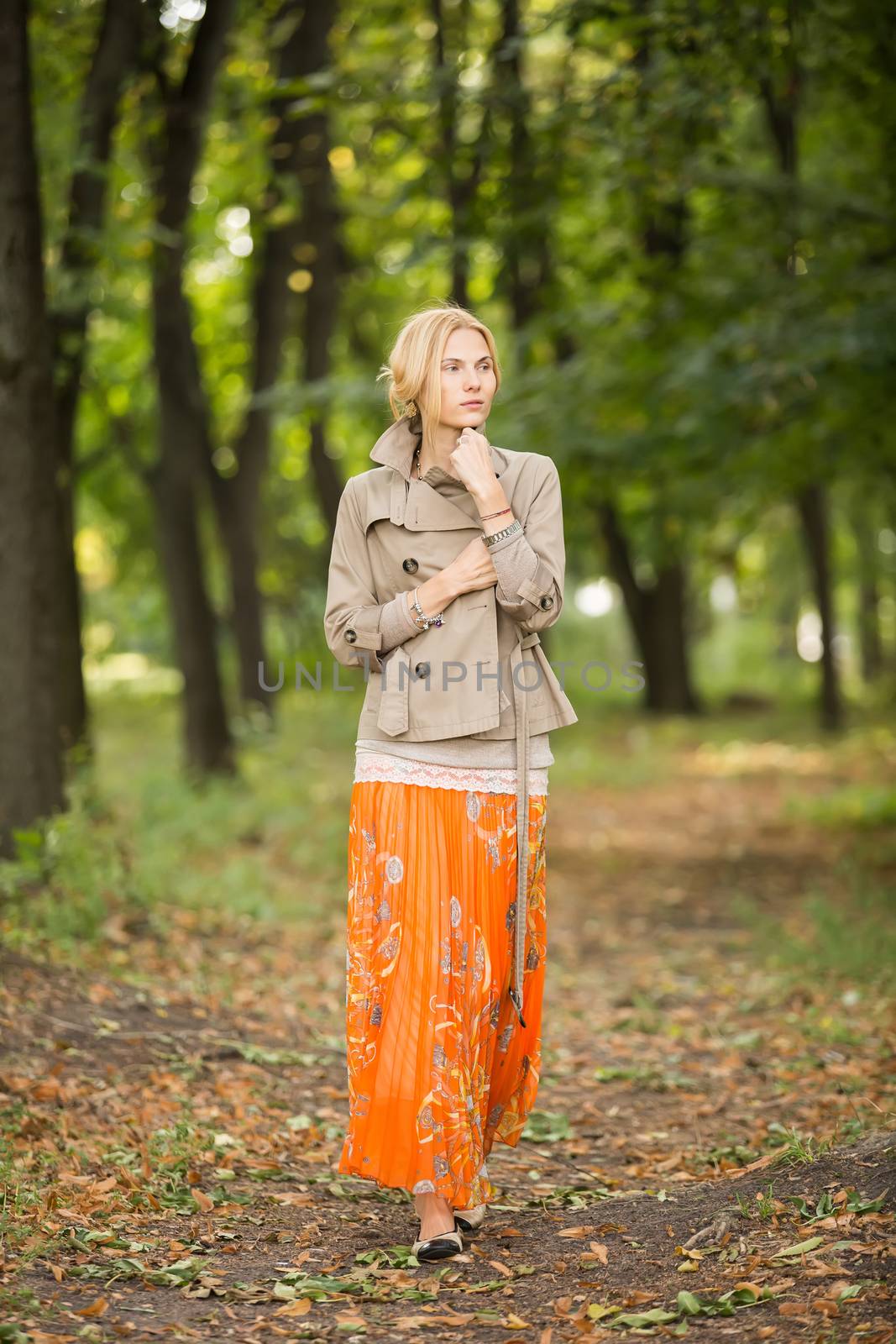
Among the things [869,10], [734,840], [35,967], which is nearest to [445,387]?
[35,967]

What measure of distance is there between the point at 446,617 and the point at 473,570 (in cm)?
16

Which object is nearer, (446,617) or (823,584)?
(446,617)

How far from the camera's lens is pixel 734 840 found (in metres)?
12.7

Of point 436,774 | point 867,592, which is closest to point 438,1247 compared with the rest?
point 436,774

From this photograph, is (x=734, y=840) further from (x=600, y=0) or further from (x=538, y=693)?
(x=538, y=693)

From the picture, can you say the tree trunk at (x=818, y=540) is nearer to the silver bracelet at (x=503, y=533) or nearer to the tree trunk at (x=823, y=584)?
the tree trunk at (x=823, y=584)

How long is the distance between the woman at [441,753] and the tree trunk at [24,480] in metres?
3.46

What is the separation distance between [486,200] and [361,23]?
183 inches

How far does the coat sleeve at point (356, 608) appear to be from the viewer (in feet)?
13.2

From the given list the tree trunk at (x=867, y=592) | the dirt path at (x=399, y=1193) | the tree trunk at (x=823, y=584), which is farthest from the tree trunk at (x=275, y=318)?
the tree trunk at (x=867, y=592)

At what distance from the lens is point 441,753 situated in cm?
405

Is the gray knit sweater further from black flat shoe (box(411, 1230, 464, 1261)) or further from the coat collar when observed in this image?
black flat shoe (box(411, 1230, 464, 1261))

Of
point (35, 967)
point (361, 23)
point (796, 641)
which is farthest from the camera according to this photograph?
point (796, 641)

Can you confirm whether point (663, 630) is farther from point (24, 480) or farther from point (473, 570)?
point (473, 570)
